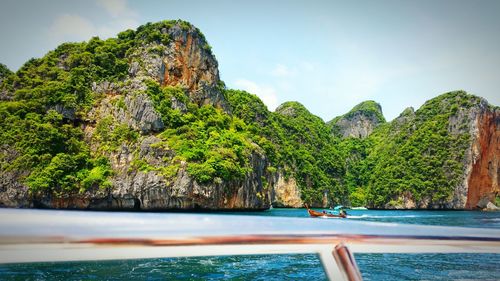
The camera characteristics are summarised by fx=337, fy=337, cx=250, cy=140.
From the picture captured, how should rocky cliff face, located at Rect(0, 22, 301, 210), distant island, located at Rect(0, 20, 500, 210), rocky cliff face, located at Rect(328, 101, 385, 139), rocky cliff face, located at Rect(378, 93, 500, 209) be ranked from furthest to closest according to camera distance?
rocky cliff face, located at Rect(328, 101, 385, 139), rocky cliff face, located at Rect(378, 93, 500, 209), distant island, located at Rect(0, 20, 500, 210), rocky cliff face, located at Rect(0, 22, 301, 210)

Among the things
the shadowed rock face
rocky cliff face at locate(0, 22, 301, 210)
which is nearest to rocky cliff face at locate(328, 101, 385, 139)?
the shadowed rock face

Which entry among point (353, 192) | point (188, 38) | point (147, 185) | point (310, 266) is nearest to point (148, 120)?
point (147, 185)

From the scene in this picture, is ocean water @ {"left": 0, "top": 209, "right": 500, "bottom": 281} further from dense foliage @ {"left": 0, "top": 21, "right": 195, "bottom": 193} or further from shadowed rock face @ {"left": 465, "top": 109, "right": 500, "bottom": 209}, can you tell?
shadowed rock face @ {"left": 465, "top": 109, "right": 500, "bottom": 209}

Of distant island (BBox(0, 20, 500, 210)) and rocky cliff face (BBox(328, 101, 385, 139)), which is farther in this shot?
rocky cliff face (BBox(328, 101, 385, 139))

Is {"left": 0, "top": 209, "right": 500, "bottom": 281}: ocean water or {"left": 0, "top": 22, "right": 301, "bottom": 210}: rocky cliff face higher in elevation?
{"left": 0, "top": 22, "right": 301, "bottom": 210}: rocky cliff face

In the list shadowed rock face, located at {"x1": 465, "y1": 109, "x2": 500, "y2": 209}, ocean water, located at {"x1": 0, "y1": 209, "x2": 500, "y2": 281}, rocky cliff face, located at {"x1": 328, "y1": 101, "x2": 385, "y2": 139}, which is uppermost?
rocky cliff face, located at {"x1": 328, "y1": 101, "x2": 385, "y2": 139}

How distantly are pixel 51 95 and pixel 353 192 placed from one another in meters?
76.5

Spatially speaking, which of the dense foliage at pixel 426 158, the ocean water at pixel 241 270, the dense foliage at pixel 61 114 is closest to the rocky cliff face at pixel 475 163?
the dense foliage at pixel 426 158

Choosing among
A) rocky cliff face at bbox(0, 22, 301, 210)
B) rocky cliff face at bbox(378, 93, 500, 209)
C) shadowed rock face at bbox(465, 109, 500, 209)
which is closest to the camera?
rocky cliff face at bbox(0, 22, 301, 210)

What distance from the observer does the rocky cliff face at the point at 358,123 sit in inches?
4808

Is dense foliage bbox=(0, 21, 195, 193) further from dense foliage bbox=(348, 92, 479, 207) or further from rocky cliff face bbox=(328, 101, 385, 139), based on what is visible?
rocky cliff face bbox=(328, 101, 385, 139)

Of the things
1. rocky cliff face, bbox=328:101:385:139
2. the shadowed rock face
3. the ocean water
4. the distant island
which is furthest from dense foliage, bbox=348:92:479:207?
the ocean water

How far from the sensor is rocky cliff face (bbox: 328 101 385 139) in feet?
401

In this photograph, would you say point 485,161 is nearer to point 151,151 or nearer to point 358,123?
point 358,123
